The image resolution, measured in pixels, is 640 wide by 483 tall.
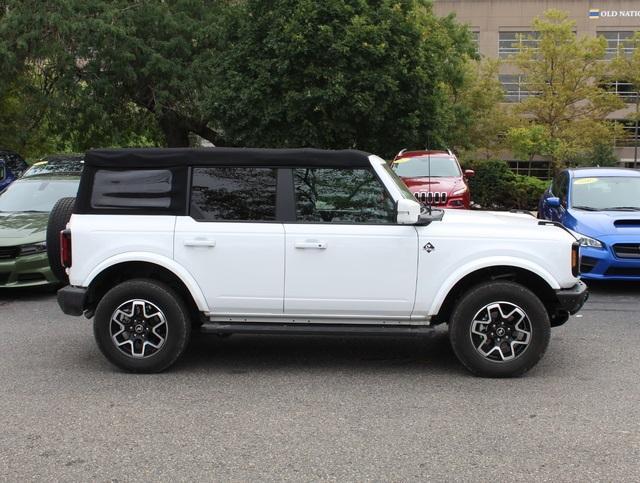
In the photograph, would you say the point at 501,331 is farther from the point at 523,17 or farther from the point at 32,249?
the point at 523,17

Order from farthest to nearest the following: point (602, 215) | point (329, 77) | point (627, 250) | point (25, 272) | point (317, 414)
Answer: point (329, 77) → point (602, 215) → point (627, 250) → point (25, 272) → point (317, 414)

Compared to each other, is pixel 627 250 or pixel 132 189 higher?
pixel 132 189

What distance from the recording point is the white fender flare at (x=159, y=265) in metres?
5.42

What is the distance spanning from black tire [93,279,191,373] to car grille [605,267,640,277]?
584cm

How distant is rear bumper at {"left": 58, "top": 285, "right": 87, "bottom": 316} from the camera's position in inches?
→ 215

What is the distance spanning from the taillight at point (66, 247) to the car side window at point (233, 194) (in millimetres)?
1050

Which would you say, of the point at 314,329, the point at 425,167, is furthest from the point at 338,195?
the point at 425,167

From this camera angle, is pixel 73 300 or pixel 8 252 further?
pixel 8 252

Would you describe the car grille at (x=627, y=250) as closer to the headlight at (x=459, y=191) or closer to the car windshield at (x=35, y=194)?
the headlight at (x=459, y=191)

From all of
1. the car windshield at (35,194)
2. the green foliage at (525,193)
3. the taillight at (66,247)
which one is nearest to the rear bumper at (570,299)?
the taillight at (66,247)

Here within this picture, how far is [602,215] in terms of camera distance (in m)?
9.30

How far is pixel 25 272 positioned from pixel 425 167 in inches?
319

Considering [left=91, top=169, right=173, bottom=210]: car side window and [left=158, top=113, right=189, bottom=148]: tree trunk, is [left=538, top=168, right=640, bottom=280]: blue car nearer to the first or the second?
[left=91, top=169, right=173, bottom=210]: car side window

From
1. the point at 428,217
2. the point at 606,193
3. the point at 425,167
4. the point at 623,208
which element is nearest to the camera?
the point at 428,217
